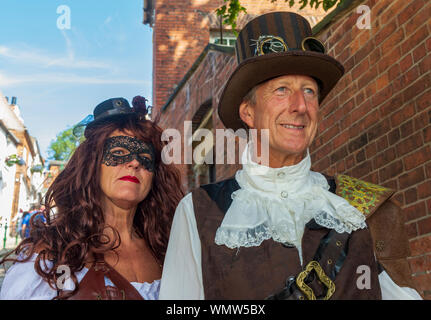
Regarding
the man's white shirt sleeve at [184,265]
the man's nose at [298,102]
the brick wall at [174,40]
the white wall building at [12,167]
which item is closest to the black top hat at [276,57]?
the man's nose at [298,102]

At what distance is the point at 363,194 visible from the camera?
2129 mm

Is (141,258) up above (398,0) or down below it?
below

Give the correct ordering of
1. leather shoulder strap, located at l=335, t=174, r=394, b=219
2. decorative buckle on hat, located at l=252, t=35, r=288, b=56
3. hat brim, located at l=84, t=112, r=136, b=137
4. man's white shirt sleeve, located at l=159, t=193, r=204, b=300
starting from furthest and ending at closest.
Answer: hat brim, located at l=84, t=112, r=136, b=137 < decorative buckle on hat, located at l=252, t=35, r=288, b=56 < leather shoulder strap, located at l=335, t=174, r=394, b=219 < man's white shirt sleeve, located at l=159, t=193, r=204, b=300

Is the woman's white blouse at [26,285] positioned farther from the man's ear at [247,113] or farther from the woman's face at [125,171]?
the man's ear at [247,113]

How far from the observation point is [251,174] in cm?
226

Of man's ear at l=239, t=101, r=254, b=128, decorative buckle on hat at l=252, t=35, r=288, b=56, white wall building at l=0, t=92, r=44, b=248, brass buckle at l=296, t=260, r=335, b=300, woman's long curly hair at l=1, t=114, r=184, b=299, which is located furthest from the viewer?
white wall building at l=0, t=92, r=44, b=248

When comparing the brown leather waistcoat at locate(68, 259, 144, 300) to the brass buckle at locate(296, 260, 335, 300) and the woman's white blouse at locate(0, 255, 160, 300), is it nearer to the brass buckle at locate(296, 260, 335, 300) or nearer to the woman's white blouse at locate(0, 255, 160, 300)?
the woman's white blouse at locate(0, 255, 160, 300)

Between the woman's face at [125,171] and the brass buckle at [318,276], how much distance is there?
1.44 m

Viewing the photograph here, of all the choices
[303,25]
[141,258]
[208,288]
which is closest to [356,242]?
[208,288]

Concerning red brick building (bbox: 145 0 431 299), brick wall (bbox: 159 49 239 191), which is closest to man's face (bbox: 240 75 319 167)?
red brick building (bbox: 145 0 431 299)

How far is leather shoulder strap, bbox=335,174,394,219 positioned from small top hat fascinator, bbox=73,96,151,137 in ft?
5.40

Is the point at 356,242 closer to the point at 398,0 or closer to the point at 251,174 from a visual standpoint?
the point at 251,174

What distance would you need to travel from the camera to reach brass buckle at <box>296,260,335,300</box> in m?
1.83

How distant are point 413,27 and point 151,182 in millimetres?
2238
